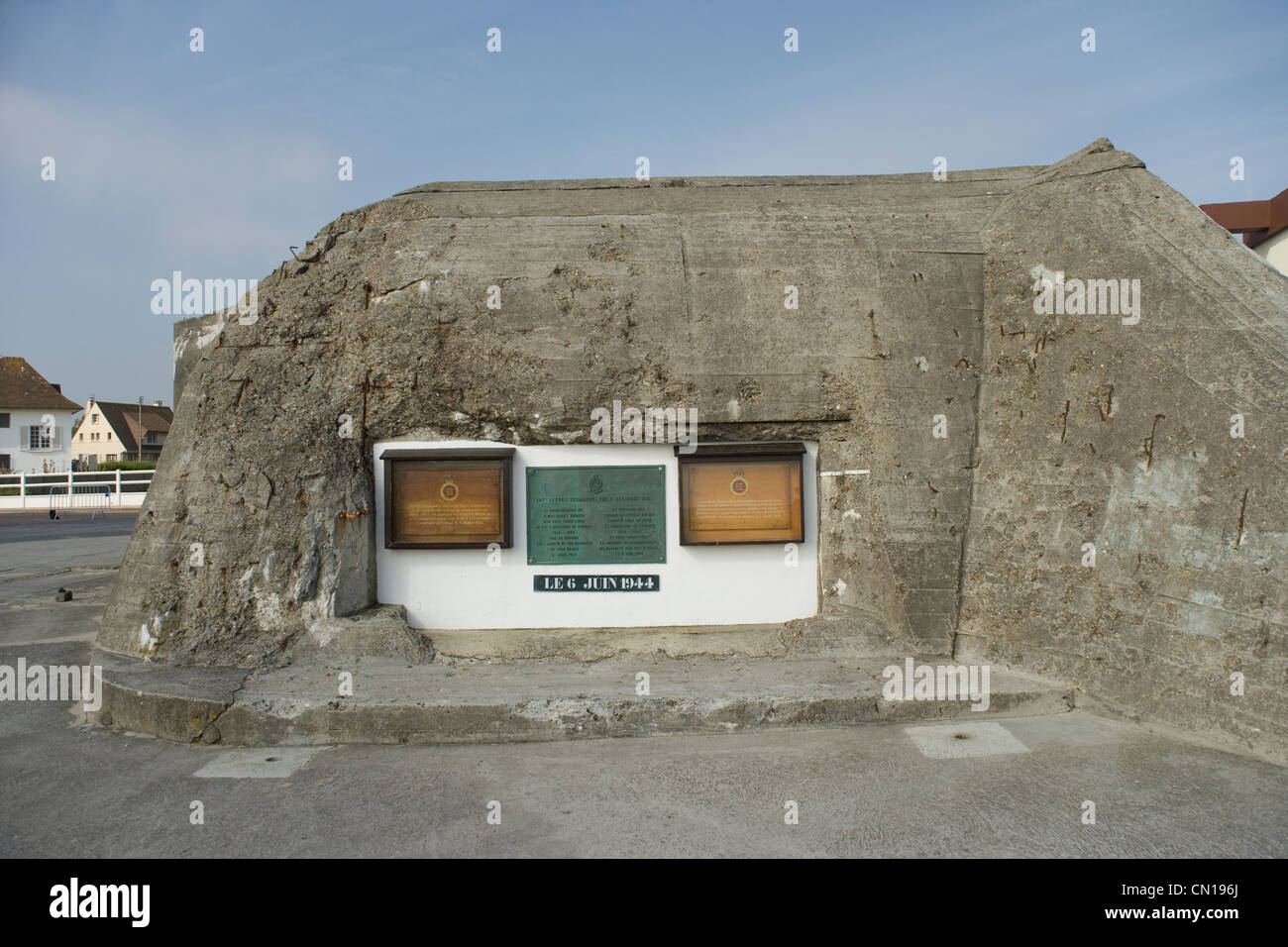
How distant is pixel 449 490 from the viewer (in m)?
6.67

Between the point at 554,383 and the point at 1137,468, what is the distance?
4348 mm

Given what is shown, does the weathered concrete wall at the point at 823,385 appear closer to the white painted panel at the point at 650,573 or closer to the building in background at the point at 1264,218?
the white painted panel at the point at 650,573

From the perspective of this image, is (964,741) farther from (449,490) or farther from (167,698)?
(167,698)

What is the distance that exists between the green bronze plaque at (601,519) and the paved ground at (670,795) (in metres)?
1.84

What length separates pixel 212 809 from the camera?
13.9 ft

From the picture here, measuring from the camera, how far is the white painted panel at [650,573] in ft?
22.0

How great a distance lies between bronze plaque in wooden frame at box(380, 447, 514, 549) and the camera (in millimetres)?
6652

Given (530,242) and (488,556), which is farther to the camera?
(530,242)

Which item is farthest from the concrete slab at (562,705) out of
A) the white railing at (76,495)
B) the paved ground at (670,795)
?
the white railing at (76,495)

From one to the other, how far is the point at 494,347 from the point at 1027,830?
199 inches

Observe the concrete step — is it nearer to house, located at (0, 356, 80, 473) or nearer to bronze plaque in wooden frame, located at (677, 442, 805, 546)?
bronze plaque in wooden frame, located at (677, 442, 805, 546)

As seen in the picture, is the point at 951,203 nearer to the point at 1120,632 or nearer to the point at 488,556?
the point at 1120,632

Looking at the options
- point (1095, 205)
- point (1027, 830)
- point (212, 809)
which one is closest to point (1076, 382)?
point (1095, 205)

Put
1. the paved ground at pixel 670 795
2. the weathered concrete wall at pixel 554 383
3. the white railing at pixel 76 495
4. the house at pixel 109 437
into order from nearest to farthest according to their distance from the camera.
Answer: the paved ground at pixel 670 795, the weathered concrete wall at pixel 554 383, the white railing at pixel 76 495, the house at pixel 109 437
